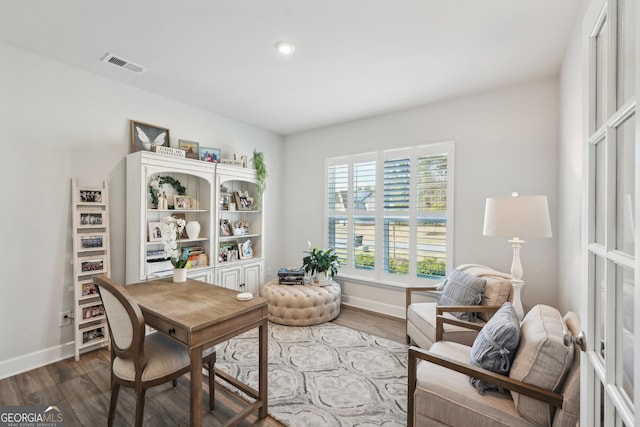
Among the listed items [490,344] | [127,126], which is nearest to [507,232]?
[490,344]

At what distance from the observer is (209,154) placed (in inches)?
147

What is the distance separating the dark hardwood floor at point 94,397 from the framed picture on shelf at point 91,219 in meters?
1.27

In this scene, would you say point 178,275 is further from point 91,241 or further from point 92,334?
point 92,334

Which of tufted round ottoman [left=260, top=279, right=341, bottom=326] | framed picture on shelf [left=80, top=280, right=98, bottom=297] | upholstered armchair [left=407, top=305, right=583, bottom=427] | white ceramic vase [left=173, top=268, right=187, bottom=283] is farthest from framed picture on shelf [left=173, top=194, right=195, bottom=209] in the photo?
upholstered armchair [left=407, top=305, right=583, bottom=427]

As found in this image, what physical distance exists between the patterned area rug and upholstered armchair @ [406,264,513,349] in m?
0.36

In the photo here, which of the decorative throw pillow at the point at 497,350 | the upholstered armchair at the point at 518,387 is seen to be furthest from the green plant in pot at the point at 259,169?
the decorative throw pillow at the point at 497,350

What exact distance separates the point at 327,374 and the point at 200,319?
4.55 ft

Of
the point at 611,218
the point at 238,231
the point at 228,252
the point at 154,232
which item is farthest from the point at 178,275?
the point at 611,218

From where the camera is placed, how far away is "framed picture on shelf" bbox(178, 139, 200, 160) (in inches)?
138

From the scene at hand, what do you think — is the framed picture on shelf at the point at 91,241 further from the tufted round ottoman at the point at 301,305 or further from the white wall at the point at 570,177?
the white wall at the point at 570,177

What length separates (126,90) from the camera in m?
3.04

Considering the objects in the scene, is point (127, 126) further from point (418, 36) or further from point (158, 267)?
point (418, 36)

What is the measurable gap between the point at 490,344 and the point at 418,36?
2.22m

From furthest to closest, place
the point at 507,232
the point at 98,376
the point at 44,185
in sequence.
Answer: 1. the point at 44,185
2. the point at 98,376
3. the point at 507,232
